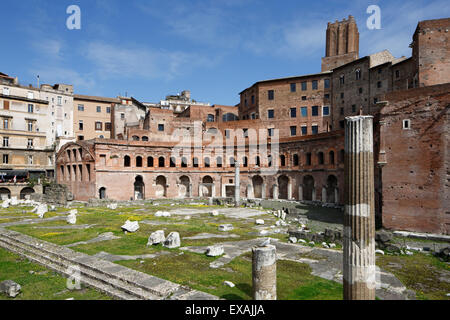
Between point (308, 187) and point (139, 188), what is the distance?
73.3 feet

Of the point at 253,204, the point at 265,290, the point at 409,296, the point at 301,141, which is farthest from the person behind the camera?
the point at 301,141

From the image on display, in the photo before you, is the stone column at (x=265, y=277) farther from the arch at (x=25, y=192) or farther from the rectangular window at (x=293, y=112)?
the arch at (x=25, y=192)

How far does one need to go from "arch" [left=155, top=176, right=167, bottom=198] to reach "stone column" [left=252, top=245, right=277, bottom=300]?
110 ft

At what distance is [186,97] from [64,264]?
187 feet

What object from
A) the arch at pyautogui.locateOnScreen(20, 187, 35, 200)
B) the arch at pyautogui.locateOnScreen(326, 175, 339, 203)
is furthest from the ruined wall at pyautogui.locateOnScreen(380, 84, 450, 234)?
the arch at pyautogui.locateOnScreen(20, 187, 35, 200)

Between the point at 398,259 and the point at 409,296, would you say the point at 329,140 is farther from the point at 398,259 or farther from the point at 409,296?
the point at 409,296

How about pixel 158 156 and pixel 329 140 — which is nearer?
pixel 329 140

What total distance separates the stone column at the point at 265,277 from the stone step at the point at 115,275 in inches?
52.0

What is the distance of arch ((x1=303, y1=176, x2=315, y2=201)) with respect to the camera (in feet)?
116

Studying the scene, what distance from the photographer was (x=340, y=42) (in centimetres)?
5056

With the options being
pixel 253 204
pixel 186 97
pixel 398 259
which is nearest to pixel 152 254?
pixel 398 259

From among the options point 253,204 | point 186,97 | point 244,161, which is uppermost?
point 186,97

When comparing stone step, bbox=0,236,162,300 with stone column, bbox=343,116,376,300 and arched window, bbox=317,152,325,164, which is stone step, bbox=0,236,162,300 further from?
arched window, bbox=317,152,325,164

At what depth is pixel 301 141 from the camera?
35.6 m
